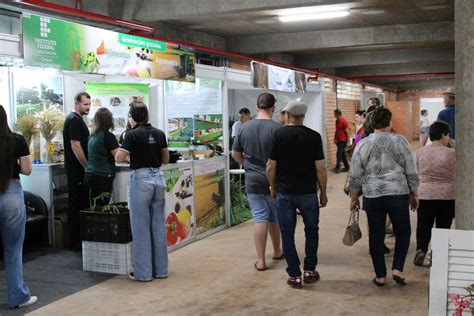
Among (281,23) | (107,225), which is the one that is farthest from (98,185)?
(281,23)

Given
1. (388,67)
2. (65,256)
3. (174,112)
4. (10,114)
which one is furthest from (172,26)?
(388,67)

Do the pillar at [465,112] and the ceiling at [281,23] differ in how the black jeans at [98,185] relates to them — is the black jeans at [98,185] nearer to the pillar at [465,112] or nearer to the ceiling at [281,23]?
the ceiling at [281,23]

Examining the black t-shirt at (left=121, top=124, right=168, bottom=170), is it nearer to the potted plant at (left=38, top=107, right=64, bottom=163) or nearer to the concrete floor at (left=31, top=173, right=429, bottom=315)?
the concrete floor at (left=31, top=173, right=429, bottom=315)

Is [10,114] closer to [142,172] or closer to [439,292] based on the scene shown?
[142,172]

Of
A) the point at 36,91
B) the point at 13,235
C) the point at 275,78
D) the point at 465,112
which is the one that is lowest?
the point at 13,235

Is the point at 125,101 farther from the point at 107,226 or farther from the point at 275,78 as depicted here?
the point at 275,78

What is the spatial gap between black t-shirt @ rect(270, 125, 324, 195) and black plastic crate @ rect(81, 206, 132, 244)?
4.63ft

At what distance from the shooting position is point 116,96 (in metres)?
6.51

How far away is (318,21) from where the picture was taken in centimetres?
967

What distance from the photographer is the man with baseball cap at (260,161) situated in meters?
4.88

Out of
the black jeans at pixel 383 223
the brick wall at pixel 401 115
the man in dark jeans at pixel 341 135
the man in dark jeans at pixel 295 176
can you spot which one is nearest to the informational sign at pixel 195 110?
the man in dark jeans at pixel 295 176

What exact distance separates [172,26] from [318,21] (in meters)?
2.50

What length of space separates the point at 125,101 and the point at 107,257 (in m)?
2.25

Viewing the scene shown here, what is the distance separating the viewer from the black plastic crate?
15.7ft
